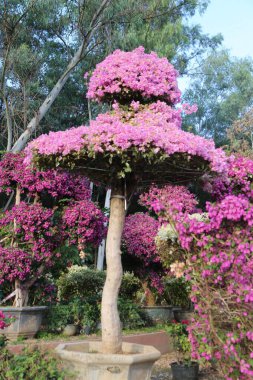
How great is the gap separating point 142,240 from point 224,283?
4853 mm

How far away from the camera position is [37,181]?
7148 millimetres

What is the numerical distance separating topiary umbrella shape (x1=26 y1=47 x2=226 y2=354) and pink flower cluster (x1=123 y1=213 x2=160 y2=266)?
4.03 m

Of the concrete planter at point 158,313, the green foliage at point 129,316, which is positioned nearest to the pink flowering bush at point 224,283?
the green foliage at point 129,316

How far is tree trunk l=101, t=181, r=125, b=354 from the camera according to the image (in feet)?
14.1

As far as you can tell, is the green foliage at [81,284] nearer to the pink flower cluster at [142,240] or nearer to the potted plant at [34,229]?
the pink flower cluster at [142,240]

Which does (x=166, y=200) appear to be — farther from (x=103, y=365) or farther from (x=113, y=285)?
(x=103, y=365)

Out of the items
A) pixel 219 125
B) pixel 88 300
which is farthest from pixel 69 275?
pixel 219 125

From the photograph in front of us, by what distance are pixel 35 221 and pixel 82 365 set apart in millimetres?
3433

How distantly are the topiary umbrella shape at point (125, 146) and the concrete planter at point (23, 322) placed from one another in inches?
107

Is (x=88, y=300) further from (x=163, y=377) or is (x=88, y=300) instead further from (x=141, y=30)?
(x=141, y=30)

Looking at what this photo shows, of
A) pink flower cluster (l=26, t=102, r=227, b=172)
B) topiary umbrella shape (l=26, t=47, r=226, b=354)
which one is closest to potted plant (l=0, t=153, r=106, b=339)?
topiary umbrella shape (l=26, t=47, r=226, b=354)

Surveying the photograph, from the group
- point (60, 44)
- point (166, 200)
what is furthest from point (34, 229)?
point (60, 44)

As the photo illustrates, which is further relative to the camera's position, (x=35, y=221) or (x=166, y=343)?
(x=166, y=343)

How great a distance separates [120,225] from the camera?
453 centimetres
